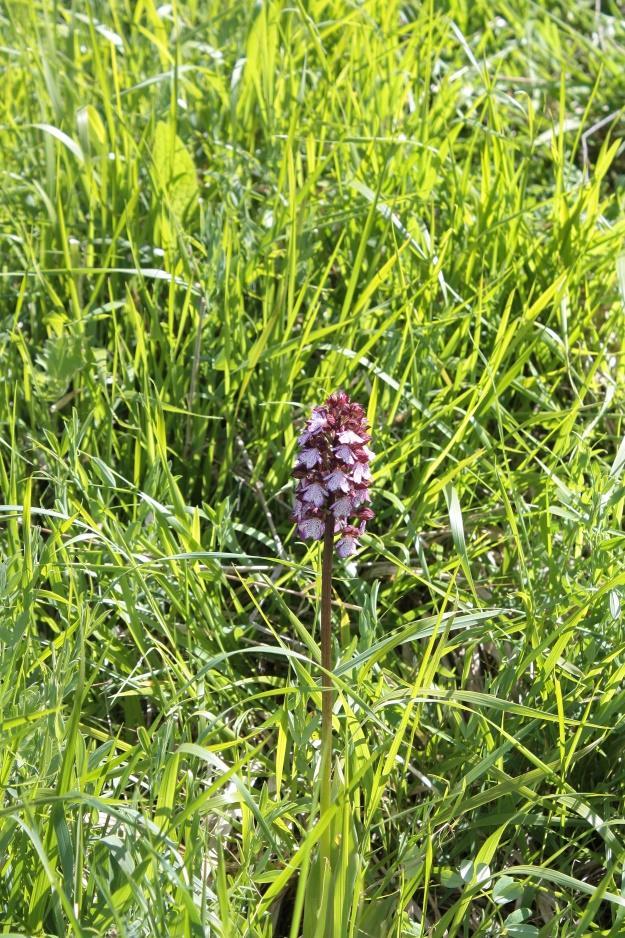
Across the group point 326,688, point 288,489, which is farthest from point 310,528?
point 288,489

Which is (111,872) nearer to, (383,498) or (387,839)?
(387,839)

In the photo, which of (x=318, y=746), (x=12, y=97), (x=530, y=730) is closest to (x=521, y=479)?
(x=530, y=730)

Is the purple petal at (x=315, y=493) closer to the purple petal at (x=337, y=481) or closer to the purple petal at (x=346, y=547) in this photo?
the purple petal at (x=337, y=481)

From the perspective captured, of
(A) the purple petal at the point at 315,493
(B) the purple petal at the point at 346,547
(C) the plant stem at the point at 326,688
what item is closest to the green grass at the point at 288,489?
(C) the plant stem at the point at 326,688

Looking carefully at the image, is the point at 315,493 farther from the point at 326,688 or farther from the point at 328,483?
the point at 326,688

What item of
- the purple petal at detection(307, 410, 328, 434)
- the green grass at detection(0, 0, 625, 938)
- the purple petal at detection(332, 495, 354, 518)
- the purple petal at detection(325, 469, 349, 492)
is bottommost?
the green grass at detection(0, 0, 625, 938)

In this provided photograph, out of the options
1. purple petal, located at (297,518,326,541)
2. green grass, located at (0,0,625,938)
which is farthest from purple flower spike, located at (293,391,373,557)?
green grass, located at (0,0,625,938)

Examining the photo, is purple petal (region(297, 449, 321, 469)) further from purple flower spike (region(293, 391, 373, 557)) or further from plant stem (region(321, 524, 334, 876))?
plant stem (region(321, 524, 334, 876))
